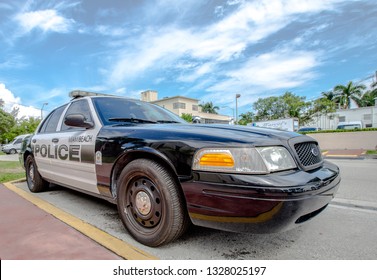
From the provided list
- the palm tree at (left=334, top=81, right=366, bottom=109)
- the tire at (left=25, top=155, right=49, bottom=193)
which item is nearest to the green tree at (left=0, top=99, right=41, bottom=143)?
the tire at (left=25, top=155, right=49, bottom=193)

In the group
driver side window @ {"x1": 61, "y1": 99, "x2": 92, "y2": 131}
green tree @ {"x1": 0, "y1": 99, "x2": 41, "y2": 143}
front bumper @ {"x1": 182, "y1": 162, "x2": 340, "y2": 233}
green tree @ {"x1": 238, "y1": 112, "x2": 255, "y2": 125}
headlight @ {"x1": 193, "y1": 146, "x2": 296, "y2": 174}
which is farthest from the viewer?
green tree @ {"x1": 238, "y1": 112, "x2": 255, "y2": 125}

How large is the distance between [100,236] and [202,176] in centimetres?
133

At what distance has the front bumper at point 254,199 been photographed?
1751 mm

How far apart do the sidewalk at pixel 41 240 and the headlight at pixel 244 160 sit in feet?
3.57

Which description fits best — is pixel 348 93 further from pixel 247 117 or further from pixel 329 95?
pixel 247 117

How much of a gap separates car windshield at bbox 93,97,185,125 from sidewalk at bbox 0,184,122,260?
4.14 feet

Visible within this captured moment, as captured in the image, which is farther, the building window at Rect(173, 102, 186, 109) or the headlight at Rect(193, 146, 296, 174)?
the building window at Rect(173, 102, 186, 109)

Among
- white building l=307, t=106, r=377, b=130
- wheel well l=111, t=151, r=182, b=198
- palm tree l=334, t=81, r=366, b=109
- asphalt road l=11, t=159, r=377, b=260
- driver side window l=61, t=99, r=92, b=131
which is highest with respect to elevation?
palm tree l=334, t=81, r=366, b=109

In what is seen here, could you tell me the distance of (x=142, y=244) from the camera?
92.4 inches

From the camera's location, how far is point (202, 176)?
1.95m

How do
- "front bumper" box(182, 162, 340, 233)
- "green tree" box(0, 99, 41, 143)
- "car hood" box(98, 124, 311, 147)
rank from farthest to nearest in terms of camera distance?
"green tree" box(0, 99, 41, 143), "car hood" box(98, 124, 311, 147), "front bumper" box(182, 162, 340, 233)

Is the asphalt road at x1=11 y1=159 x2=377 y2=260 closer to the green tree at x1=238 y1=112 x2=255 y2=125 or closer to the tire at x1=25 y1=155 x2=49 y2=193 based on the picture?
the tire at x1=25 y1=155 x2=49 y2=193

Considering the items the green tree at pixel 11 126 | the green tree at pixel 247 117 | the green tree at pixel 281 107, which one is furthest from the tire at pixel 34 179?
the green tree at pixel 247 117

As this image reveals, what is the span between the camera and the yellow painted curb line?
213 centimetres
